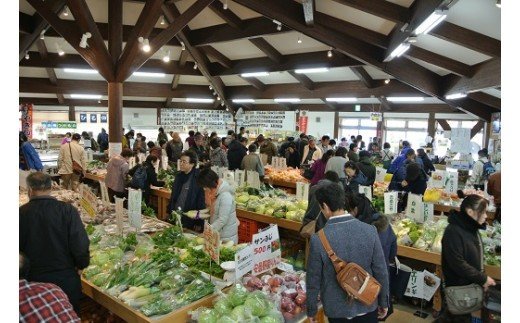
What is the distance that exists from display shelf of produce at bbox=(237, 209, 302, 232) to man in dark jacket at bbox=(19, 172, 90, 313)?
3538mm

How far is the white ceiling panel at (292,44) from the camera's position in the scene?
10.9 metres

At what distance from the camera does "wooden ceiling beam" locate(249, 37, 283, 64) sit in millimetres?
11529

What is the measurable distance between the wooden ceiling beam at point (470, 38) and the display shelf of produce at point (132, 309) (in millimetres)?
5446

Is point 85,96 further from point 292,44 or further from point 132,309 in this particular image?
point 132,309

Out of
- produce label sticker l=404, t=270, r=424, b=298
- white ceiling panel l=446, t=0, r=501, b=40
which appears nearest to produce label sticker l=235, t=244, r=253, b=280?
produce label sticker l=404, t=270, r=424, b=298

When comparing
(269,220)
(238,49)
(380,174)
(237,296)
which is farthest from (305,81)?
(237,296)

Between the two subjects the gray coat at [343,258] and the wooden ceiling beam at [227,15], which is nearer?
the gray coat at [343,258]

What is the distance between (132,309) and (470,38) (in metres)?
6.15

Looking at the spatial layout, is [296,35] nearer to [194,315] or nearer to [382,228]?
[382,228]

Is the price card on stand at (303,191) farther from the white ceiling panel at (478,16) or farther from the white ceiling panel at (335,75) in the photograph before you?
the white ceiling panel at (335,75)

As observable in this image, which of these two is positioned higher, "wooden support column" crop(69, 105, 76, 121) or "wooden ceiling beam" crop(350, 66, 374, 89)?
"wooden ceiling beam" crop(350, 66, 374, 89)

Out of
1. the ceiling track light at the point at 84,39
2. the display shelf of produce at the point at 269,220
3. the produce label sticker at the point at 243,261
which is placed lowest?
the display shelf of produce at the point at 269,220

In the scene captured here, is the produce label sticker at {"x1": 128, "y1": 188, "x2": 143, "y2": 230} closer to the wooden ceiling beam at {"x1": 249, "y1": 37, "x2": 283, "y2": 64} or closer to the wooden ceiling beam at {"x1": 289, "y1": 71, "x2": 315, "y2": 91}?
the wooden ceiling beam at {"x1": 249, "y1": 37, "x2": 283, "y2": 64}

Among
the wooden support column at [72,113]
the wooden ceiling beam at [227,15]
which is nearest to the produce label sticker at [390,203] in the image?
the wooden ceiling beam at [227,15]
